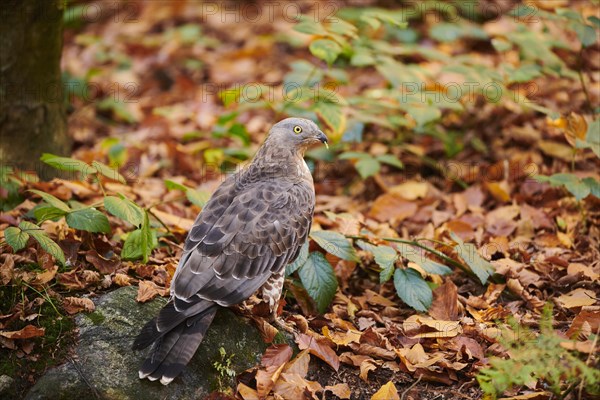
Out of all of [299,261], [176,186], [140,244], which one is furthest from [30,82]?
[299,261]

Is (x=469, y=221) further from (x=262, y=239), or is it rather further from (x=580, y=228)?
(x=262, y=239)

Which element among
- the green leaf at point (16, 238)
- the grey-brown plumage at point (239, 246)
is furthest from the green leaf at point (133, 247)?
the green leaf at point (16, 238)

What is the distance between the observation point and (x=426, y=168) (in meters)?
7.31

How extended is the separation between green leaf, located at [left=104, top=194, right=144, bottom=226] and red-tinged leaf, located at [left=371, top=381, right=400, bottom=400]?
2.02 m

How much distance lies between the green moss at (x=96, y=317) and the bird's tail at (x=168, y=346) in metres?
0.48

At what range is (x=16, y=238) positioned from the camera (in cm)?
416

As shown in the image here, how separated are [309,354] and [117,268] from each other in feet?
5.24

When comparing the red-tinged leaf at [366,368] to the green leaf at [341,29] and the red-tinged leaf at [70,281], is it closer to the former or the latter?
the red-tinged leaf at [70,281]

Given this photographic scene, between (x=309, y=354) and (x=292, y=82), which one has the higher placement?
(x=292, y=82)

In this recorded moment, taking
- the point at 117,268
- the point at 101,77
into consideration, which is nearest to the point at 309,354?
the point at 117,268

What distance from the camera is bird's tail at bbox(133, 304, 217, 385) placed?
12.5 ft

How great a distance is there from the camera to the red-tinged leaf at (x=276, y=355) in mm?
4246

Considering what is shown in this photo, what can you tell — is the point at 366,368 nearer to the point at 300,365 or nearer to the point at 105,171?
the point at 300,365

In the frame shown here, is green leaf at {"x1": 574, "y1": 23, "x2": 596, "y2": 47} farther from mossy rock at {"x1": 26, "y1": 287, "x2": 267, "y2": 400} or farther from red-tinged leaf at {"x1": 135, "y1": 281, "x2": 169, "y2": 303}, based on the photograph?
red-tinged leaf at {"x1": 135, "y1": 281, "x2": 169, "y2": 303}
